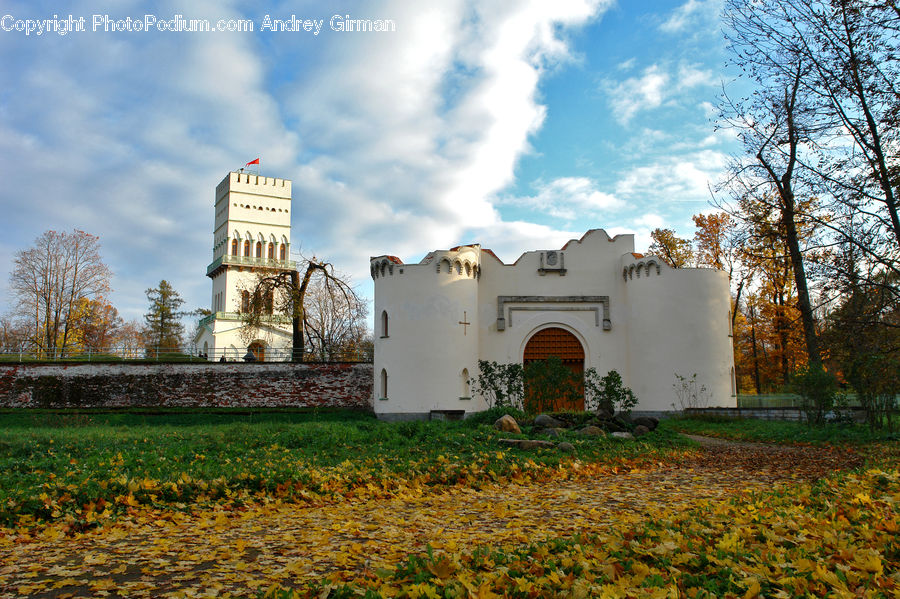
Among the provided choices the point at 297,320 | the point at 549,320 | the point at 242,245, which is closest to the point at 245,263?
the point at 242,245

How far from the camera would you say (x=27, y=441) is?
11.4m

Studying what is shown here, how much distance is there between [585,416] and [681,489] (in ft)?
28.9

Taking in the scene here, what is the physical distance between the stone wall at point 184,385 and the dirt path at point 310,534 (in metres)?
16.9

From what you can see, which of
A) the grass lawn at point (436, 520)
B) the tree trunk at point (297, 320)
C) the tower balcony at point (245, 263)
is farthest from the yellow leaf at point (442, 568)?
the tower balcony at point (245, 263)

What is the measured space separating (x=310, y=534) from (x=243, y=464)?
12.1 feet

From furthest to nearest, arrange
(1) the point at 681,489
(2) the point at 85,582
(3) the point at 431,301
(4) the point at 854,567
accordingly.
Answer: (3) the point at 431,301 → (1) the point at 681,489 → (2) the point at 85,582 → (4) the point at 854,567

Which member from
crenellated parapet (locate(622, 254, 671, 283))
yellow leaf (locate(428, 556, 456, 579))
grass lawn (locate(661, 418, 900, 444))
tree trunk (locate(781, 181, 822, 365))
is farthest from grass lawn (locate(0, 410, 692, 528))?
crenellated parapet (locate(622, 254, 671, 283))

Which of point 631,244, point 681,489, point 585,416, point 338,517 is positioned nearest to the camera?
point 338,517

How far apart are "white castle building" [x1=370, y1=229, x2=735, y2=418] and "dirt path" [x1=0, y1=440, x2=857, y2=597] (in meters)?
13.5

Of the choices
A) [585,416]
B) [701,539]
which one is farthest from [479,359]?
[701,539]

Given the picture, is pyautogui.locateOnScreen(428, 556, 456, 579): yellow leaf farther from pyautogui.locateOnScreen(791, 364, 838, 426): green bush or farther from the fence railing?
the fence railing

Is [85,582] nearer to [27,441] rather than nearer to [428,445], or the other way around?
[428,445]

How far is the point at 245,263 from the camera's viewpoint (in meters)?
48.1

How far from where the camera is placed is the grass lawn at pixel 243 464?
22.8 feet
